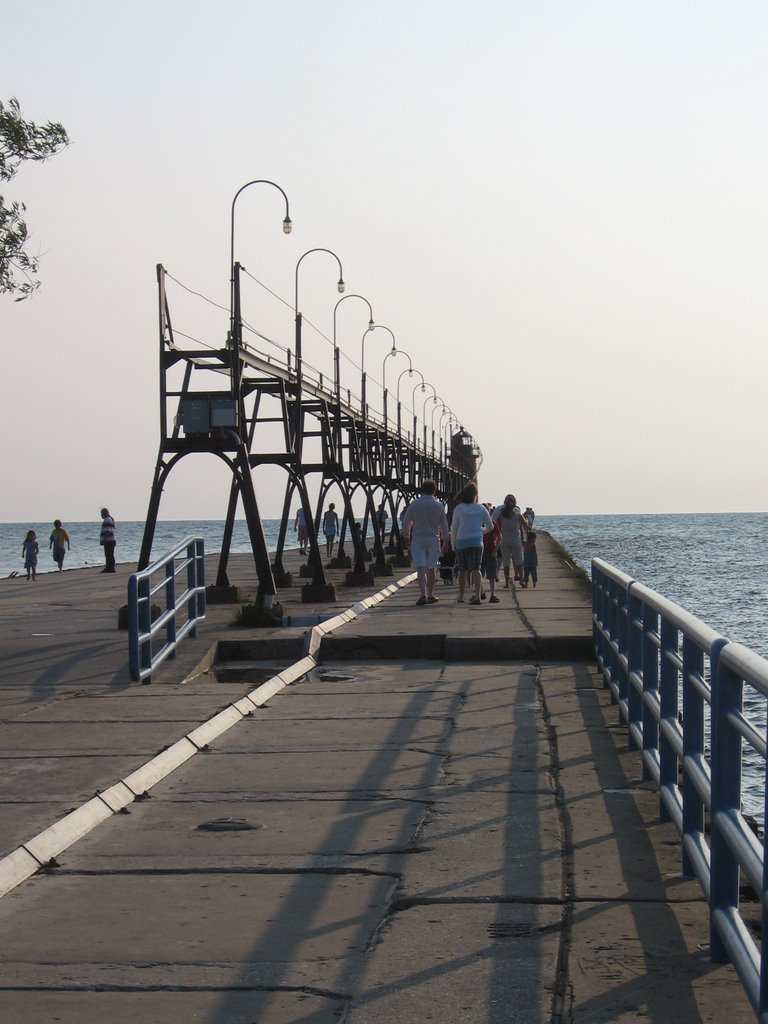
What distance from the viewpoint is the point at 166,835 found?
694cm

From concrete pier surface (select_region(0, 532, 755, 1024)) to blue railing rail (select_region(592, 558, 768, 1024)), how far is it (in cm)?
22

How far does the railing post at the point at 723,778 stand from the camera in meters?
4.54

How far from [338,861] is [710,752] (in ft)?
6.25

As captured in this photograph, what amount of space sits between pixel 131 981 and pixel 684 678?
96.0 inches

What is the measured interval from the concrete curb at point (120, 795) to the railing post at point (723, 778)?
117 inches

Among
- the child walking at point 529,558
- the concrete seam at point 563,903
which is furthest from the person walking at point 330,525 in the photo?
the concrete seam at point 563,903

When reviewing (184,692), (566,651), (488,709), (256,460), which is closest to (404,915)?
(488,709)

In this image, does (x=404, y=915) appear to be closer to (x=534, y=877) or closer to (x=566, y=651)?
(x=534, y=877)

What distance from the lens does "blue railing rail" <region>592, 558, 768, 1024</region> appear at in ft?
13.7

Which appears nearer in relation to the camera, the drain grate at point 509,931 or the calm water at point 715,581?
the drain grate at point 509,931

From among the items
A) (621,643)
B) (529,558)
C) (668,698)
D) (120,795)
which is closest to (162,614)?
(621,643)

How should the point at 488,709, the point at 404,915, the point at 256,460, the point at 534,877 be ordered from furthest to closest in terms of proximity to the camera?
the point at 256,460
the point at 488,709
the point at 534,877
the point at 404,915

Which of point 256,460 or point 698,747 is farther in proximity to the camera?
point 256,460

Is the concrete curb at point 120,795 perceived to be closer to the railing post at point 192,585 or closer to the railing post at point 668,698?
the railing post at point 192,585
